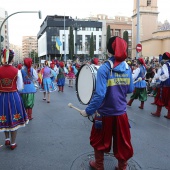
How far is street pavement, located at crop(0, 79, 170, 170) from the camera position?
3.96m

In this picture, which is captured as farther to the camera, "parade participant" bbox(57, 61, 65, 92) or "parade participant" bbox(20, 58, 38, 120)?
"parade participant" bbox(57, 61, 65, 92)

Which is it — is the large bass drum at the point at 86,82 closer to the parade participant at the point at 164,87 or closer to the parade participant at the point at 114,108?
the parade participant at the point at 114,108

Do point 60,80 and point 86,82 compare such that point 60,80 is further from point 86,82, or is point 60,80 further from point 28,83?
point 86,82

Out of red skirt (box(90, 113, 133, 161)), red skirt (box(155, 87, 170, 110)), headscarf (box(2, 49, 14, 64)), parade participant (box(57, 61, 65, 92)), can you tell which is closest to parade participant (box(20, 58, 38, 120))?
headscarf (box(2, 49, 14, 64))

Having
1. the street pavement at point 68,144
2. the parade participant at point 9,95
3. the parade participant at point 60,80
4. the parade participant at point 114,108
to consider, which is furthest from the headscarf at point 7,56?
the parade participant at point 60,80

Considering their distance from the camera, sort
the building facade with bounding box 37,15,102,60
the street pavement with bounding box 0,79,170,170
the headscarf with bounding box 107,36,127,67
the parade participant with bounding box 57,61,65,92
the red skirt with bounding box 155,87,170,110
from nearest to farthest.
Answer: the headscarf with bounding box 107,36,127,67 < the street pavement with bounding box 0,79,170,170 < the red skirt with bounding box 155,87,170,110 < the parade participant with bounding box 57,61,65,92 < the building facade with bounding box 37,15,102,60

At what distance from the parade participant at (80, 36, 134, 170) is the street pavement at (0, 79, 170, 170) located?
697 millimetres

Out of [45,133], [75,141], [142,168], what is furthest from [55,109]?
[142,168]

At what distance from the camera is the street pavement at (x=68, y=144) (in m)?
3.96

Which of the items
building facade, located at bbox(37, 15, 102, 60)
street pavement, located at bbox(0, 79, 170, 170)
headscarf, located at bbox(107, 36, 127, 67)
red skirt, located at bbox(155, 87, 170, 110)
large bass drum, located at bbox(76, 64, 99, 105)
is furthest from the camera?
building facade, located at bbox(37, 15, 102, 60)

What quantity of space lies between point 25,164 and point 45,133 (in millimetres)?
1634

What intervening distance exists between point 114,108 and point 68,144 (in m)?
2.00

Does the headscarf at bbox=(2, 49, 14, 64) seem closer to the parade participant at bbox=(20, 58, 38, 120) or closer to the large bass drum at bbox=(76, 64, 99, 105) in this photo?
the large bass drum at bbox=(76, 64, 99, 105)

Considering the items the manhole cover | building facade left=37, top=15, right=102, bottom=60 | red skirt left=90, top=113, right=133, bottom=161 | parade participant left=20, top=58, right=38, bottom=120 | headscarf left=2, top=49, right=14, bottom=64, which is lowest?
the manhole cover
